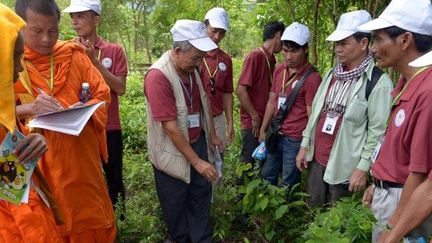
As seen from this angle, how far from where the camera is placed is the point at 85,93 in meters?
2.49

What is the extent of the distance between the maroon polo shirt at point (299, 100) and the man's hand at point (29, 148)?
83.9 inches

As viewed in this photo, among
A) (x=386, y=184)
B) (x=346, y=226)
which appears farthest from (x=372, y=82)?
(x=346, y=226)

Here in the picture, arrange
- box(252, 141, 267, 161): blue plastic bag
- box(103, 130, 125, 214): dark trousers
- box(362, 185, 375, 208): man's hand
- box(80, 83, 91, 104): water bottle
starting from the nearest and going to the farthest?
box(362, 185, 375, 208): man's hand, box(80, 83, 91, 104): water bottle, box(103, 130, 125, 214): dark trousers, box(252, 141, 267, 161): blue plastic bag

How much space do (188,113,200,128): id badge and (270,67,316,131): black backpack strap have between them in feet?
2.70

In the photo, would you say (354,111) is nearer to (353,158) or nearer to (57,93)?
(353,158)

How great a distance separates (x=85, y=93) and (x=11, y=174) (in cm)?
89

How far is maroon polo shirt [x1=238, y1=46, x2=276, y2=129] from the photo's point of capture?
12.9ft

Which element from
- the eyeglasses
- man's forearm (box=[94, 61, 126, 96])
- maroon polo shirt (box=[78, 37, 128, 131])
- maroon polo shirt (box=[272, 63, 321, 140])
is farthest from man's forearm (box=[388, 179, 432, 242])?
the eyeglasses

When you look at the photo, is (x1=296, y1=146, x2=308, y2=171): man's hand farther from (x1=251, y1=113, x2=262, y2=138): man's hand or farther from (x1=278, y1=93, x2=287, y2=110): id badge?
(x1=251, y1=113, x2=262, y2=138): man's hand

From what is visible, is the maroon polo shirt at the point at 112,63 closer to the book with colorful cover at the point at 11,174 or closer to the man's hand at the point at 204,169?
the man's hand at the point at 204,169

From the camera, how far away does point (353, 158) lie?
2.69 meters

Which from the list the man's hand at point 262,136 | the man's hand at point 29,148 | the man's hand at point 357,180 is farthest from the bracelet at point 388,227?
the man's hand at point 262,136

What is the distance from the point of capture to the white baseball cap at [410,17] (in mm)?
1899

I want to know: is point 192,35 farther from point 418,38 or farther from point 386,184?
point 386,184
